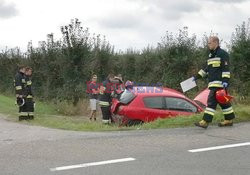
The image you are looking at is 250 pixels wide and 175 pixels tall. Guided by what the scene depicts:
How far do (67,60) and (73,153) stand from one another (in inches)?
536

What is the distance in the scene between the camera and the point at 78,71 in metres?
20.3

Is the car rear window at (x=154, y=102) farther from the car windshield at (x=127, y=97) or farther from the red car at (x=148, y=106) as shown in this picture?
the car windshield at (x=127, y=97)

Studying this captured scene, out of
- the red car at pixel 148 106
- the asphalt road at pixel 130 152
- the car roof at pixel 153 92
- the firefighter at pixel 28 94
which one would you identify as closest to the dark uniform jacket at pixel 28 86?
the firefighter at pixel 28 94

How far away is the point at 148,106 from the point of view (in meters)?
11.6

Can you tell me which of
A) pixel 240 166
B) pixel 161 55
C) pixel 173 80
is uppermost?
pixel 161 55

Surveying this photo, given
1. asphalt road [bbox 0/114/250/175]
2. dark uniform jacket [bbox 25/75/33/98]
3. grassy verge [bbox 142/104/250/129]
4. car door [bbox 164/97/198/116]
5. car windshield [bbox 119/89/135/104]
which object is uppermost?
dark uniform jacket [bbox 25/75/33/98]

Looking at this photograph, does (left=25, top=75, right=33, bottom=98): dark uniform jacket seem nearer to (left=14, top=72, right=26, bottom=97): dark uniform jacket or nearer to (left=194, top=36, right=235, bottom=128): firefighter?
(left=14, top=72, right=26, bottom=97): dark uniform jacket

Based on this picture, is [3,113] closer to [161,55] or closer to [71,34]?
[71,34]

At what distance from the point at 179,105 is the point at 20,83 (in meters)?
5.22

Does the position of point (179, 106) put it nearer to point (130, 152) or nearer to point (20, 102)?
point (130, 152)

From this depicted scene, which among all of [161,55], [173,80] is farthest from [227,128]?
[161,55]

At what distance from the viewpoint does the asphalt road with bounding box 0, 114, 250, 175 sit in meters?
5.92

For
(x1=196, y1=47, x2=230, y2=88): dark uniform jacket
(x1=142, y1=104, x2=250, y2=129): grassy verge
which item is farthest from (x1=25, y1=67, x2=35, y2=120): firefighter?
(x1=196, y1=47, x2=230, y2=88): dark uniform jacket

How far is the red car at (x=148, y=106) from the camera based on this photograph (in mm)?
11320
